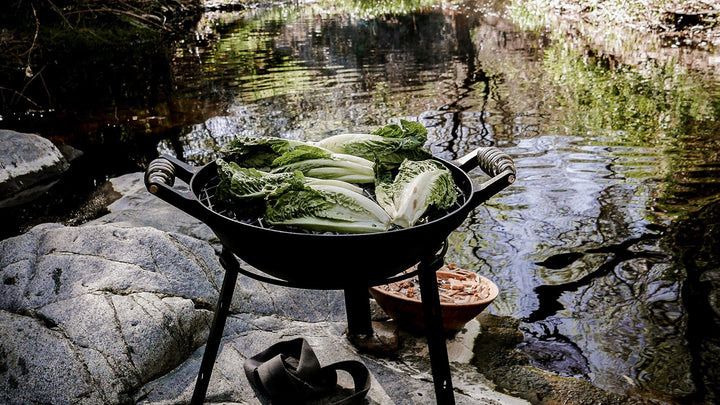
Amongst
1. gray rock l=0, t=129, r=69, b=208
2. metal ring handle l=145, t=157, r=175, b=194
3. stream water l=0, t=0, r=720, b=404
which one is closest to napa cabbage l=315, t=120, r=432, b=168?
metal ring handle l=145, t=157, r=175, b=194

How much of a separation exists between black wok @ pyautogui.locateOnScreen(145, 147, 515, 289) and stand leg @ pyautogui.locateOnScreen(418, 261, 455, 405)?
0.14 metres

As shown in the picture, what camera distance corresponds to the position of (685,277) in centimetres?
547

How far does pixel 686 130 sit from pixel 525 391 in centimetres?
795

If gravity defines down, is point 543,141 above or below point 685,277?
above

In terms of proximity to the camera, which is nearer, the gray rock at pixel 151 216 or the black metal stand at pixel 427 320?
the black metal stand at pixel 427 320

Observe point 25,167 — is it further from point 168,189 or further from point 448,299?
point 168,189

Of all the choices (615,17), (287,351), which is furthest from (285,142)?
(615,17)

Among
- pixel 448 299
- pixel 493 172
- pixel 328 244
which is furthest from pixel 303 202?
pixel 448 299

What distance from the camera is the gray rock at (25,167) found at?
8.57 m

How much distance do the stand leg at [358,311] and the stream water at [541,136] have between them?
5.01ft

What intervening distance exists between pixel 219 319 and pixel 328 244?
1032 mm

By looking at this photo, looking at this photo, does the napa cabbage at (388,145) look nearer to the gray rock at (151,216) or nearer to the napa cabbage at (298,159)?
the napa cabbage at (298,159)

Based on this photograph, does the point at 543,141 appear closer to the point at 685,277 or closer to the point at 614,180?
the point at 614,180

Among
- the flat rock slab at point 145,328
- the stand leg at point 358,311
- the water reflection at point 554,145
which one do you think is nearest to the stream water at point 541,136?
the water reflection at point 554,145
